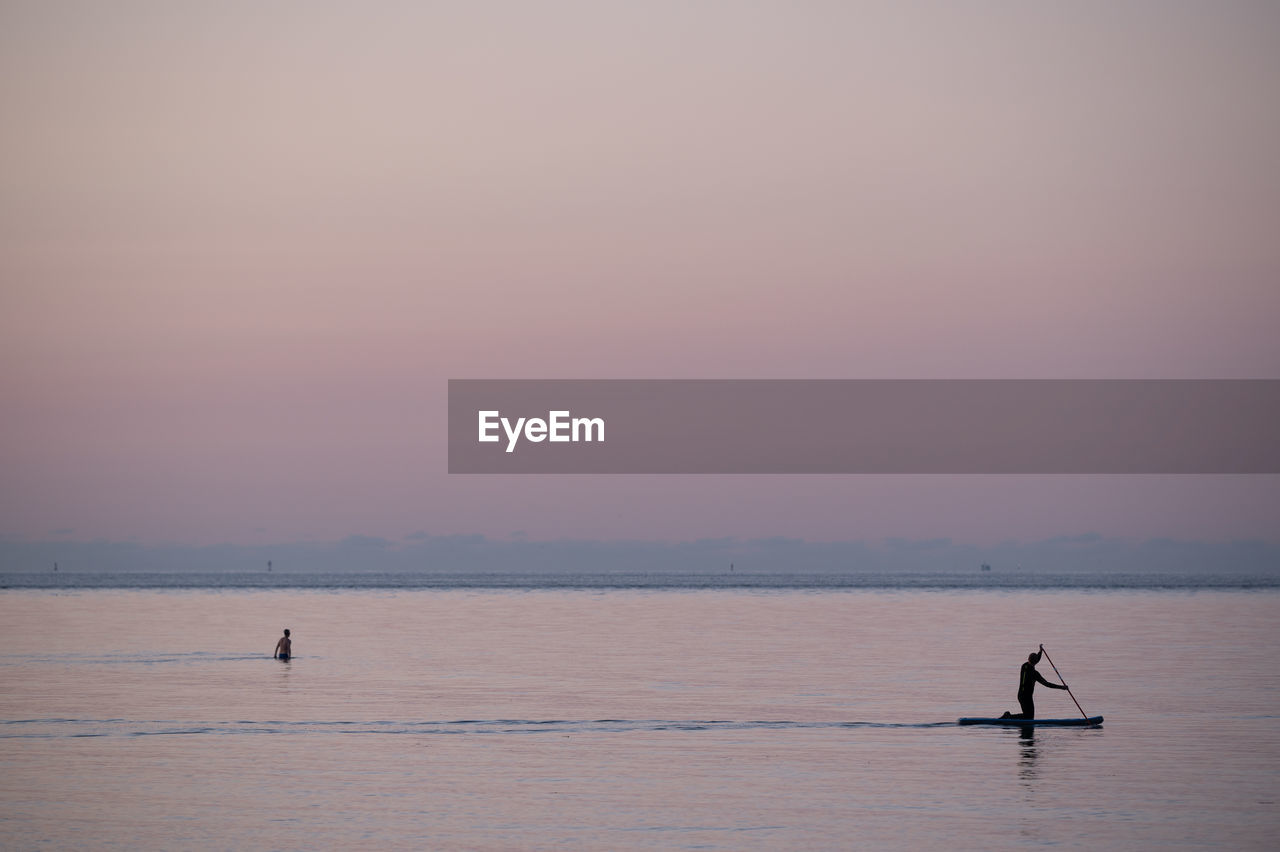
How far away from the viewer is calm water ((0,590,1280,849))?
1104 inches

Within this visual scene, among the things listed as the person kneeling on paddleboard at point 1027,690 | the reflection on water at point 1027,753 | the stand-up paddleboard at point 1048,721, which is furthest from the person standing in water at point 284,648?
the reflection on water at point 1027,753

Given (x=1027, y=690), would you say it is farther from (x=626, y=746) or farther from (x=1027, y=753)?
(x=626, y=746)

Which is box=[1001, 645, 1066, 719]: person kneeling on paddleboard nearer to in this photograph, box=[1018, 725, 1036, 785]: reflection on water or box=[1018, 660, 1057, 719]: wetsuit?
box=[1018, 660, 1057, 719]: wetsuit

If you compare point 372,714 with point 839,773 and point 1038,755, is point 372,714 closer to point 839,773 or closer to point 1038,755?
point 839,773

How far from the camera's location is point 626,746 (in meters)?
38.1

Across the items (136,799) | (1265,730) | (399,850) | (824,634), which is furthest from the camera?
(824,634)

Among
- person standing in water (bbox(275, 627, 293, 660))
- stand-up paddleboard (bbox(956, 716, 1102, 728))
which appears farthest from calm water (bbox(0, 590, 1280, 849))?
person standing in water (bbox(275, 627, 293, 660))

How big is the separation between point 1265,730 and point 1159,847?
1732cm

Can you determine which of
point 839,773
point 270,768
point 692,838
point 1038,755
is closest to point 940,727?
point 1038,755

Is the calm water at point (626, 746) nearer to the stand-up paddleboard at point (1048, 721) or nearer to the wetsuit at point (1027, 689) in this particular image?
the stand-up paddleboard at point (1048, 721)

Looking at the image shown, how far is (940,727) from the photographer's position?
4166cm

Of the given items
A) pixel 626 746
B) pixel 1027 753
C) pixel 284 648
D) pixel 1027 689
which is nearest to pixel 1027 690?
pixel 1027 689

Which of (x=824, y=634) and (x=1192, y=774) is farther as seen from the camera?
(x=824, y=634)

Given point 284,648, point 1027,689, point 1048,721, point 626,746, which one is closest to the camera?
point 626,746
